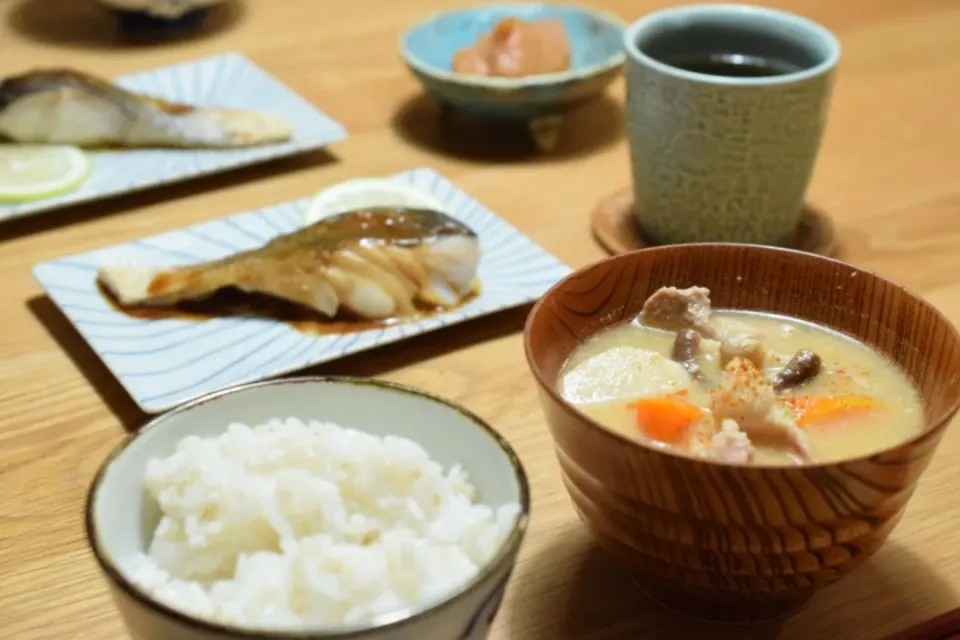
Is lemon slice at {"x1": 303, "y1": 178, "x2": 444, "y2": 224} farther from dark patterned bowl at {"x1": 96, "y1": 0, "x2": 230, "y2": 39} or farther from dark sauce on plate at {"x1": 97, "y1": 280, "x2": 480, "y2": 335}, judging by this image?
dark patterned bowl at {"x1": 96, "y1": 0, "x2": 230, "y2": 39}

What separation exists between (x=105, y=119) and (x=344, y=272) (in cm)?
62

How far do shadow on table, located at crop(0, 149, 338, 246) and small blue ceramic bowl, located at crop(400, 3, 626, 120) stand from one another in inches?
9.0

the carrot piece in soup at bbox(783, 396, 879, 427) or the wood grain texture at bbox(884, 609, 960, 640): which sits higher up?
the carrot piece in soup at bbox(783, 396, 879, 427)

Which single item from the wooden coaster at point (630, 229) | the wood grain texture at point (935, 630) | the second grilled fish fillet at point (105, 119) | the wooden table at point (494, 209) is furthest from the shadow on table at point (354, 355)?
the wood grain texture at point (935, 630)

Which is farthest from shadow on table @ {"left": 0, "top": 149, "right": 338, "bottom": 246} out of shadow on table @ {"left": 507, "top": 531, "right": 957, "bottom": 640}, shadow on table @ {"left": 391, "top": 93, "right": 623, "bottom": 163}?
shadow on table @ {"left": 507, "top": 531, "right": 957, "bottom": 640}

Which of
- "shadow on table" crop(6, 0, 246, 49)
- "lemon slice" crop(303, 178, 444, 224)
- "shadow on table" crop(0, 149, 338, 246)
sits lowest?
"shadow on table" crop(0, 149, 338, 246)

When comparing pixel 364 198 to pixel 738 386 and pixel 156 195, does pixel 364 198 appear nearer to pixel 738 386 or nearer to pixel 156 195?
pixel 156 195

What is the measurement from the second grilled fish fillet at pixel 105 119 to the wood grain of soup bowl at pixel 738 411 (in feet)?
2.93

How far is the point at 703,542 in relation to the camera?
77cm

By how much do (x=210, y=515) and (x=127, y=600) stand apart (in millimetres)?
112

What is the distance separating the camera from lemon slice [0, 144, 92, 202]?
152 centimetres

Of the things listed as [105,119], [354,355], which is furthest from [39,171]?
[354,355]

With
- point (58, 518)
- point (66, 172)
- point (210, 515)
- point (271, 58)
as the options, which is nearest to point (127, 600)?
point (210, 515)

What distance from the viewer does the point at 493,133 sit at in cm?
179
